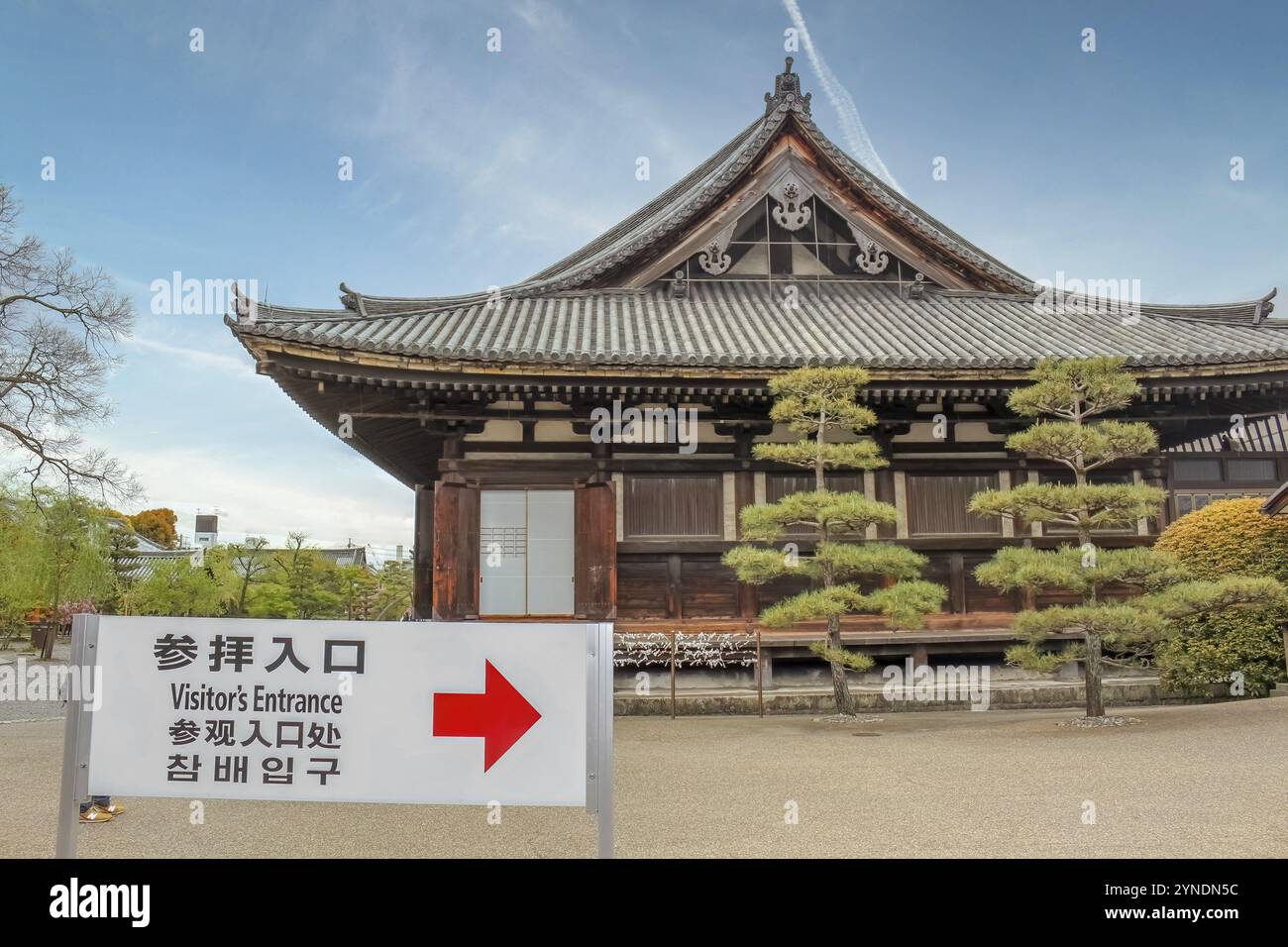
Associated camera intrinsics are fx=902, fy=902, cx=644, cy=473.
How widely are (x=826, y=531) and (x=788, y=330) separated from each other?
4343 millimetres

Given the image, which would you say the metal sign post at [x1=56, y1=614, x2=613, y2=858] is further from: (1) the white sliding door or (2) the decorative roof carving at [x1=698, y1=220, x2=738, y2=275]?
(2) the decorative roof carving at [x1=698, y1=220, x2=738, y2=275]

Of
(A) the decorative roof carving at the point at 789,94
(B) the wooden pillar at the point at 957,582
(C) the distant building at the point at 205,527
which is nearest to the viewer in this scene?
(B) the wooden pillar at the point at 957,582

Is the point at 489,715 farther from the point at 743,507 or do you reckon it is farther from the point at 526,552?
the point at 743,507

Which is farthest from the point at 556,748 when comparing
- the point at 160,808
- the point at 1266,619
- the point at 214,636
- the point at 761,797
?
the point at 1266,619

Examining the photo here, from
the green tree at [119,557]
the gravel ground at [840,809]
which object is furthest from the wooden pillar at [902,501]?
the green tree at [119,557]

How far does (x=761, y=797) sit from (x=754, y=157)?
1190cm

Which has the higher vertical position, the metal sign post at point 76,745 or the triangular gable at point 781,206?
the triangular gable at point 781,206

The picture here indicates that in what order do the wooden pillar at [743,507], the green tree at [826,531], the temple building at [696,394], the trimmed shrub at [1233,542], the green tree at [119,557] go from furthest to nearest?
1. the green tree at [119,557]
2. the wooden pillar at [743,507]
3. the temple building at [696,394]
4. the trimmed shrub at [1233,542]
5. the green tree at [826,531]

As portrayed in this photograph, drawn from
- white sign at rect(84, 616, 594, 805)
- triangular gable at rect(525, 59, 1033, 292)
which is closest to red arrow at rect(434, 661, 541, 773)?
white sign at rect(84, 616, 594, 805)

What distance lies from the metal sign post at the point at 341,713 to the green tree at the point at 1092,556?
26.3 ft

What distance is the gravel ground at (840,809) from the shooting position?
5.61m

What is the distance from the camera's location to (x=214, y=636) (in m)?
4.06

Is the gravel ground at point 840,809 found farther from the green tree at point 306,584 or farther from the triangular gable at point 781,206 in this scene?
the green tree at point 306,584

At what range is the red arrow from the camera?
382 centimetres
